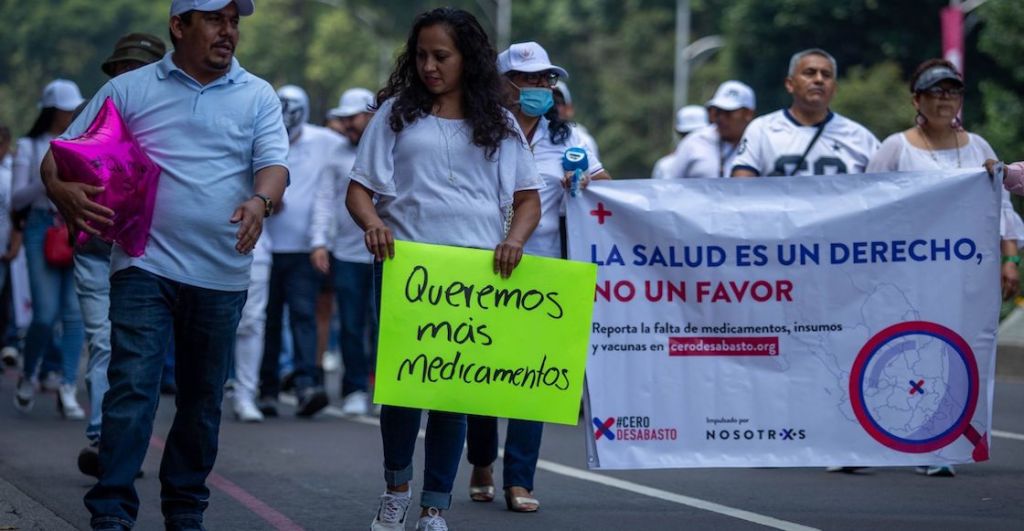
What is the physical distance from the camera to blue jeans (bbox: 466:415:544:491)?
7.21m

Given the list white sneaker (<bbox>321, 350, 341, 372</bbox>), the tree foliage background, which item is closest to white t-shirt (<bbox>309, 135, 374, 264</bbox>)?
white sneaker (<bbox>321, 350, 341, 372</bbox>)

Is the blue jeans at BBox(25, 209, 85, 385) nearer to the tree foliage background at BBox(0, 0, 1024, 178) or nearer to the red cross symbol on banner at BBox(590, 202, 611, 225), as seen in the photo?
the red cross symbol on banner at BBox(590, 202, 611, 225)

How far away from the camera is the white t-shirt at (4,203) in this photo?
12.1 meters

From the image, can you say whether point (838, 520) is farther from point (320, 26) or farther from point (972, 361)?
point (320, 26)

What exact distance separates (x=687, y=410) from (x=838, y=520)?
74 cm

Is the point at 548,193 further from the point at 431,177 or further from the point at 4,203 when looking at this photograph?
the point at 4,203

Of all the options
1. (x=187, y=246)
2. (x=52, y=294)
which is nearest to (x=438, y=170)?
(x=187, y=246)

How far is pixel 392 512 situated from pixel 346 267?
17.8 feet

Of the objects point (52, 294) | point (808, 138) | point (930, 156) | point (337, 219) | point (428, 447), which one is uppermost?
point (808, 138)

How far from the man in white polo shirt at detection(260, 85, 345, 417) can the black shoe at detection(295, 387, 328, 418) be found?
0.79ft

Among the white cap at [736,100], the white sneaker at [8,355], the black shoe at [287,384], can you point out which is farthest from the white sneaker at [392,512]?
the white sneaker at [8,355]

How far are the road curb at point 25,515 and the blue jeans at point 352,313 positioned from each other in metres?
4.26

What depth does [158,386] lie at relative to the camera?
19.3 feet

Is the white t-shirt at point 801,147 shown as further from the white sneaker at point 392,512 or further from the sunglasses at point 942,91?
the white sneaker at point 392,512
